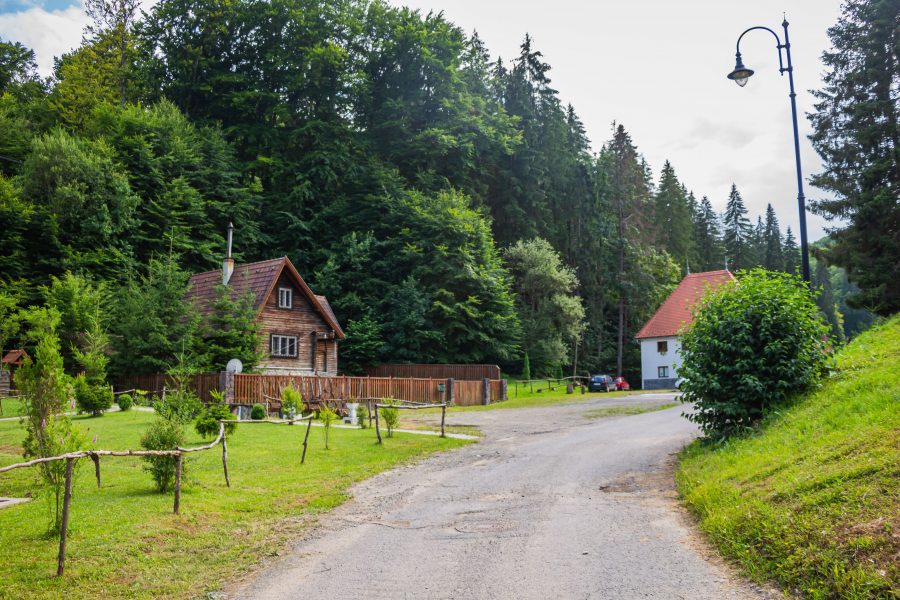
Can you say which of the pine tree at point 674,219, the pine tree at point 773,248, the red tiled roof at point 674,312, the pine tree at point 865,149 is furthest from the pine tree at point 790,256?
the pine tree at point 865,149

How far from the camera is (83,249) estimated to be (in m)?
37.8

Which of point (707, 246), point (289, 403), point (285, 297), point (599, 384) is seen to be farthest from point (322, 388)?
point (707, 246)

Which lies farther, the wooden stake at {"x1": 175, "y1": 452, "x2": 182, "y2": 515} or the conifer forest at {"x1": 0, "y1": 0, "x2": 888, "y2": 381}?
the conifer forest at {"x1": 0, "y1": 0, "x2": 888, "y2": 381}

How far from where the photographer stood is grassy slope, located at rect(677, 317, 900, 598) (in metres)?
5.86

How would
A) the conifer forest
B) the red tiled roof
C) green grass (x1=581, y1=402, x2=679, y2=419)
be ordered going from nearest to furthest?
green grass (x1=581, y1=402, x2=679, y2=419) < the conifer forest < the red tiled roof

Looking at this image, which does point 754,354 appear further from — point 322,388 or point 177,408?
point 322,388

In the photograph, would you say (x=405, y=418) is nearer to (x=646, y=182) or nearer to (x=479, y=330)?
(x=479, y=330)

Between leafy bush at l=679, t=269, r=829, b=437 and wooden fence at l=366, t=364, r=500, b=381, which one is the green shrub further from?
wooden fence at l=366, t=364, r=500, b=381

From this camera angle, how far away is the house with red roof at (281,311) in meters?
34.5

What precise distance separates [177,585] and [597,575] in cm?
459

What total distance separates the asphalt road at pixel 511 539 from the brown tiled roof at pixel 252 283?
21.7 meters

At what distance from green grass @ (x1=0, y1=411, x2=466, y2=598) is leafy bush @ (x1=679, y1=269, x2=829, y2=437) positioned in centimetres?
727

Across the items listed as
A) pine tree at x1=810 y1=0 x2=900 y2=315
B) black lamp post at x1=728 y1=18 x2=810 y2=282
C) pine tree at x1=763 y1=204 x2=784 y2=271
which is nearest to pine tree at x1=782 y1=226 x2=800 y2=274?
pine tree at x1=763 y1=204 x2=784 y2=271

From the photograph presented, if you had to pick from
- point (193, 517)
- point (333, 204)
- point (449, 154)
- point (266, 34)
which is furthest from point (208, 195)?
point (193, 517)
